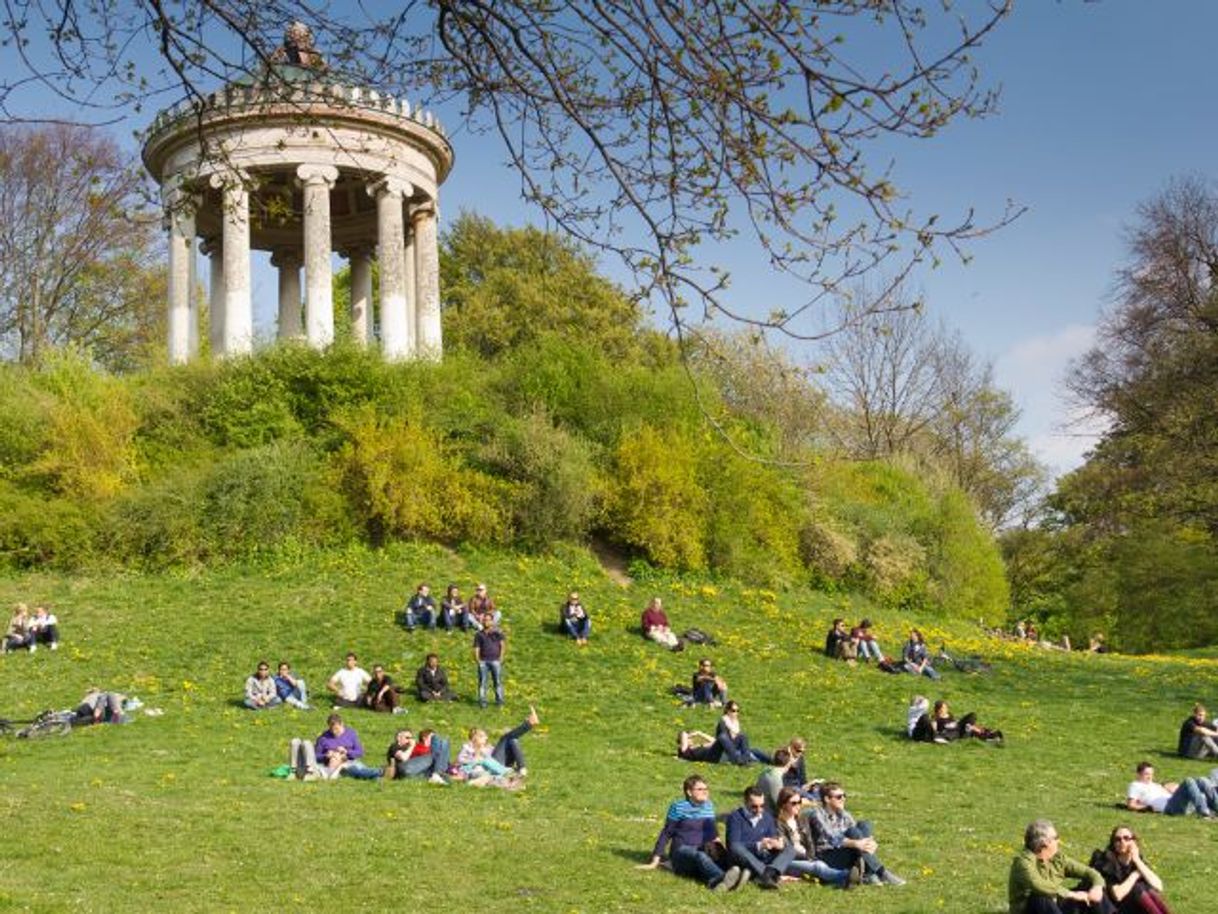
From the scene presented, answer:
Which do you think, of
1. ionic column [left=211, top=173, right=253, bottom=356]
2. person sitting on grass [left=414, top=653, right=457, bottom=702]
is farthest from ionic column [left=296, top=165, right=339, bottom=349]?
person sitting on grass [left=414, top=653, right=457, bottom=702]

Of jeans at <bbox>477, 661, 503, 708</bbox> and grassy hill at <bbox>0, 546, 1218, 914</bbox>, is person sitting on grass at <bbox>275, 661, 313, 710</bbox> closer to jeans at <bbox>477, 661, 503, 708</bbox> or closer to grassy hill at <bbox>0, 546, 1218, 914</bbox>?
grassy hill at <bbox>0, 546, 1218, 914</bbox>

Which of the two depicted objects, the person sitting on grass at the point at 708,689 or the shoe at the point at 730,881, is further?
the person sitting on grass at the point at 708,689

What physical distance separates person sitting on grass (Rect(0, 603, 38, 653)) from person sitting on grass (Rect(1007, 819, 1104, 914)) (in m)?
19.7

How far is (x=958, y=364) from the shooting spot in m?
51.2

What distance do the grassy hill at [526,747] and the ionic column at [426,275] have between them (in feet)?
32.5

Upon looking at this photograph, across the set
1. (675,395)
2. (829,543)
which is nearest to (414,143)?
(675,395)

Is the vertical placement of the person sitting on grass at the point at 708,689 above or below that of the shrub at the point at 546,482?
below

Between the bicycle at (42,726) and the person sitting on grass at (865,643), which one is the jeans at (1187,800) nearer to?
the person sitting on grass at (865,643)

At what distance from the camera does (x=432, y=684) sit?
21.4 metres

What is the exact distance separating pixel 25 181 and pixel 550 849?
33.1 m

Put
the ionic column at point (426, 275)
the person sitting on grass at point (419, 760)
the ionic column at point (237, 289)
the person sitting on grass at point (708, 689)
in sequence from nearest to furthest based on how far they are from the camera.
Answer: the person sitting on grass at point (419, 760) < the person sitting on grass at point (708, 689) < the ionic column at point (237, 289) < the ionic column at point (426, 275)

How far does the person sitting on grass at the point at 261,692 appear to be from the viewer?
20500mm

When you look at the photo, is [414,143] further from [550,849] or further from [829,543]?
[550,849]

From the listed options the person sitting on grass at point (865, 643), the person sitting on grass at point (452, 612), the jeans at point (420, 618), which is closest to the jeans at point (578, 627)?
the person sitting on grass at point (452, 612)
